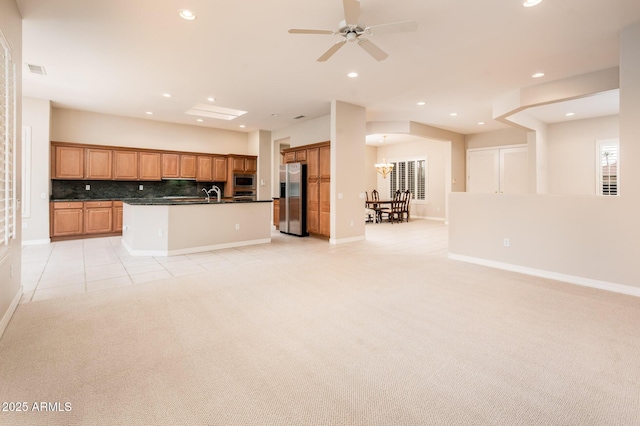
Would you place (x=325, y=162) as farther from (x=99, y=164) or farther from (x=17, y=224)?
(x=99, y=164)

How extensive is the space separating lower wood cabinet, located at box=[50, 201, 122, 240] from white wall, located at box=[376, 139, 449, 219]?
10.0 metres

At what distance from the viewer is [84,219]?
7.09 m

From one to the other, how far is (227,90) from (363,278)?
4355mm

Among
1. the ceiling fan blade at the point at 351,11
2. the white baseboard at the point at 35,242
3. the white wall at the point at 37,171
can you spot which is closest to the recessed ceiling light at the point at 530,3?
the ceiling fan blade at the point at 351,11

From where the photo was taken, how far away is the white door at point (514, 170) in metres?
9.44

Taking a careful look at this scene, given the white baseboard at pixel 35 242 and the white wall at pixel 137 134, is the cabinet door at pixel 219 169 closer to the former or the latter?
the white wall at pixel 137 134

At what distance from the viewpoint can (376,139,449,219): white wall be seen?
11.4 meters

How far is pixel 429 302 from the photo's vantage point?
3.25 metres

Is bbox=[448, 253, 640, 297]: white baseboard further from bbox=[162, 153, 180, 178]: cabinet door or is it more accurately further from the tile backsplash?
the tile backsplash

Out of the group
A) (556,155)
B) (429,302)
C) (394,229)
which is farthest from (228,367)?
(556,155)

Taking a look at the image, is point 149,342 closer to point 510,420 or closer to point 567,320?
point 510,420

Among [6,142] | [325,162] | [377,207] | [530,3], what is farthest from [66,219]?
[530,3]

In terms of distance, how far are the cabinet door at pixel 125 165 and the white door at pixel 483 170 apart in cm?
1029

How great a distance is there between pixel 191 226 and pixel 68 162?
→ 3954mm
